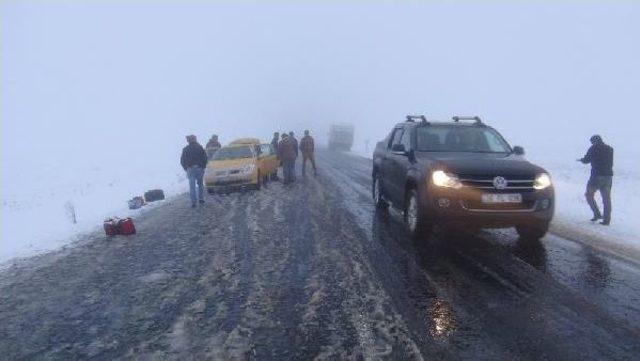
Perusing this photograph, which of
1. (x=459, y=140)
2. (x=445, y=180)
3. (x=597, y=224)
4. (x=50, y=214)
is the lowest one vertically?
(x=597, y=224)

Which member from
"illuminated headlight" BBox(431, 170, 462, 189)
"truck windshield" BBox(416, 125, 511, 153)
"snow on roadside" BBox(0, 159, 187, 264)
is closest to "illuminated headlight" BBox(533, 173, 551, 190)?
"illuminated headlight" BBox(431, 170, 462, 189)

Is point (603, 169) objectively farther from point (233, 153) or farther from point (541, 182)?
point (233, 153)

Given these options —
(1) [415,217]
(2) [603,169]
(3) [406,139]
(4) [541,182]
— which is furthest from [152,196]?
(2) [603,169]

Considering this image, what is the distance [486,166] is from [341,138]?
35.6m

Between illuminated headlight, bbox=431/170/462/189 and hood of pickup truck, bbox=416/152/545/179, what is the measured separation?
0.08 metres

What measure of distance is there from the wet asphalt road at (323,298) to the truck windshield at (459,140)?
147cm

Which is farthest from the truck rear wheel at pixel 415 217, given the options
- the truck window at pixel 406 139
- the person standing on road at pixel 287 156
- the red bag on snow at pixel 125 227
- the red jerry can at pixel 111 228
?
the person standing on road at pixel 287 156

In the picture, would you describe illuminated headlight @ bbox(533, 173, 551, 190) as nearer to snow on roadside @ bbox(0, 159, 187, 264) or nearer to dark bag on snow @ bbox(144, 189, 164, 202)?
snow on roadside @ bbox(0, 159, 187, 264)

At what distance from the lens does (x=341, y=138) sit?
42156 mm

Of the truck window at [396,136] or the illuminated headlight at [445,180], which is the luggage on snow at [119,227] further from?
the illuminated headlight at [445,180]

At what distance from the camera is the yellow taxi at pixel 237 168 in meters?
14.7

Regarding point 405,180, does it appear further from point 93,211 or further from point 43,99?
point 43,99

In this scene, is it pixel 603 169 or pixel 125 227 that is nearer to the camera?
pixel 125 227

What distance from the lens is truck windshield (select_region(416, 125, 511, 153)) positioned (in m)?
8.11
